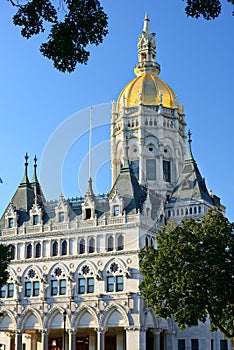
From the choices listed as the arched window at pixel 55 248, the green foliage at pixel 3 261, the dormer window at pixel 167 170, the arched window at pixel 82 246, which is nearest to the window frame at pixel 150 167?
the dormer window at pixel 167 170

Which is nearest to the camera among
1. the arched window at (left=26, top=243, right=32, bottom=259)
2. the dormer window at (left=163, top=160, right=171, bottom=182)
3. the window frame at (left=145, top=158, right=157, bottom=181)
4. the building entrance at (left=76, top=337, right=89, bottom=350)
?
the building entrance at (left=76, top=337, right=89, bottom=350)

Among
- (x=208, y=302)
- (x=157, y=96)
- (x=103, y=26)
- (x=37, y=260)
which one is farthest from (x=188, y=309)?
(x=157, y=96)

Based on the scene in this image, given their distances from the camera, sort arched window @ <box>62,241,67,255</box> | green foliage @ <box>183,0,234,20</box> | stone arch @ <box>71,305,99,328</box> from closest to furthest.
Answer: green foliage @ <box>183,0,234,20</box>, stone arch @ <box>71,305,99,328</box>, arched window @ <box>62,241,67,255</box>

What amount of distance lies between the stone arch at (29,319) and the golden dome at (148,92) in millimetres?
40398

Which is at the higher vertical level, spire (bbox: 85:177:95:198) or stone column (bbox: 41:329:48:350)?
spire (bbox: 85:177:95:198)

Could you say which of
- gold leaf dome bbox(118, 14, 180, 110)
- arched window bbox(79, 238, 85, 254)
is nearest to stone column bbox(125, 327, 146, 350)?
arched window bbox(79, 238, 85, 254)

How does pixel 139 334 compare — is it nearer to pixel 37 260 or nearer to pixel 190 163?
pixel 37 260

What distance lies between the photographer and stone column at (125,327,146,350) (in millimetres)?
76438

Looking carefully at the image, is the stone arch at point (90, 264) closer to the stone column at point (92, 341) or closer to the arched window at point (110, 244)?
the arched window at point (110, 244)

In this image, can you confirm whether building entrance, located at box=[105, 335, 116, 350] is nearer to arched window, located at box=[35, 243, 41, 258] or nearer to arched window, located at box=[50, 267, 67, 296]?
arched window, located at box=[50, 267, 67, 296]

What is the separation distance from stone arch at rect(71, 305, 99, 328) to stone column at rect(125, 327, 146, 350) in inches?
198

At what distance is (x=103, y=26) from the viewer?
2081cm

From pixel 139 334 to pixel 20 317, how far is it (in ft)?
55.1

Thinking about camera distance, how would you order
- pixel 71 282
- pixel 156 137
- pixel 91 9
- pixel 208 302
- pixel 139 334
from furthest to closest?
pixel 156 137, pixel 71 282, pixel 139 334, pixel 208 302, pixel 91 9
